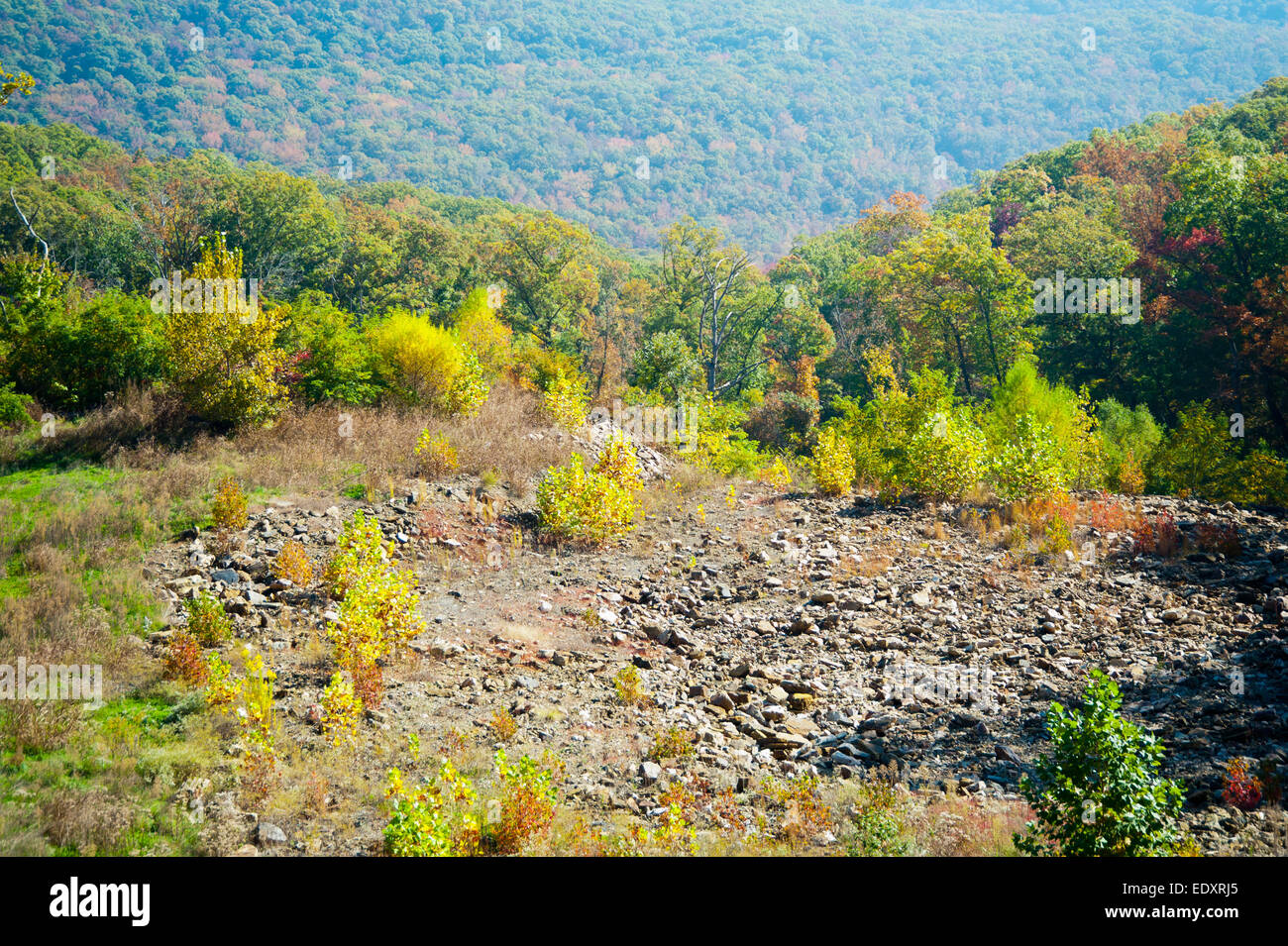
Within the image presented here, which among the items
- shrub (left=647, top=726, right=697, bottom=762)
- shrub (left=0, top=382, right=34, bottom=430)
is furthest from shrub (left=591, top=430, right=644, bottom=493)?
shrub (left=0, top=382, right=34, bottom=430)

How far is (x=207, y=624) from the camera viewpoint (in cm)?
686

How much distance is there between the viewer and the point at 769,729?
260 inches

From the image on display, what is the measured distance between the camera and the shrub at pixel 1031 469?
12.1 metres

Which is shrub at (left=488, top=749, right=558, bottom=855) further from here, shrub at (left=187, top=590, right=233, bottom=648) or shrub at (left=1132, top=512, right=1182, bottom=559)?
shrub at (left=1132, top=512, right=1182, bottom=559)

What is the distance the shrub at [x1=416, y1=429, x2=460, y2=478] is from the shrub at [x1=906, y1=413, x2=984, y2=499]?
8289 mm

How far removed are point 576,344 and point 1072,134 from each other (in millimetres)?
191304

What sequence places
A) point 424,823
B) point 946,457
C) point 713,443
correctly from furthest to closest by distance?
1. point 713,443
2. point 946,457
3. point 424,823

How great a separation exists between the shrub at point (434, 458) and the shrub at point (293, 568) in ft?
11.7

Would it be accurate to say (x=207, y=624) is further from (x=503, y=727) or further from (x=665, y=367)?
(x=665, y=367)

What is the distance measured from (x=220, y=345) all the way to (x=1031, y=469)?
13.5 meters

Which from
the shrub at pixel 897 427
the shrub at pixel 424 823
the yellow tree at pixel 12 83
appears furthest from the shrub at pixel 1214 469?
the yellow tree at pixel 12 83

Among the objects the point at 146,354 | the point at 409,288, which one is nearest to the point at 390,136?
the point at 409,288

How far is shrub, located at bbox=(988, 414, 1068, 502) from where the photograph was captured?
1209 cm

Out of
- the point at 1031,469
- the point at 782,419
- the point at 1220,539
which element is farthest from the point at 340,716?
the point at 782,419
